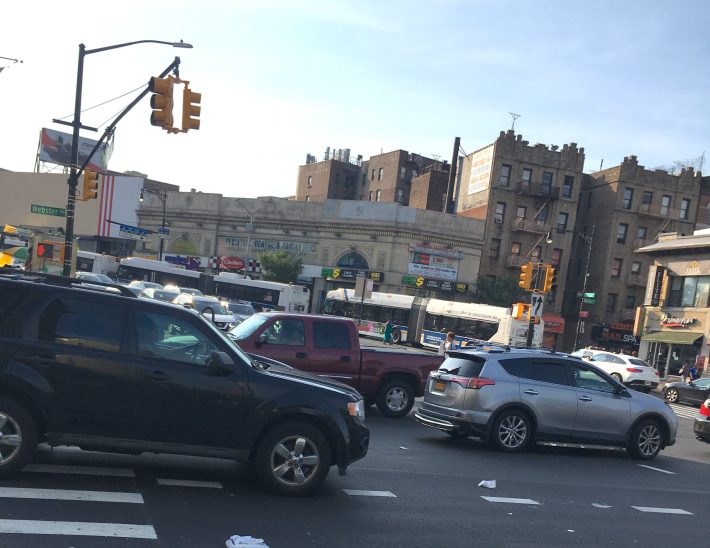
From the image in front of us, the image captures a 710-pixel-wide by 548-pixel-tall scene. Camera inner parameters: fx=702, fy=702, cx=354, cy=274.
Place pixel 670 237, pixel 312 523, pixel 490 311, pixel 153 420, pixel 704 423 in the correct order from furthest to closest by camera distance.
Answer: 1. pixel 670 237
2. pixel 490 311
3. pixel 704 423
4. pixel 153 420
5. pixel 312 523

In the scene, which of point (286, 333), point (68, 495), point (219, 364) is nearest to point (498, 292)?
point (286, 333)

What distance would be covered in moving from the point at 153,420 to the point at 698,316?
137 ft

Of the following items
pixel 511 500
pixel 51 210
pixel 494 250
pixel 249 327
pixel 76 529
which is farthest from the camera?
pixel 494 250

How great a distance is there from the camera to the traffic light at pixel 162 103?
14891mm

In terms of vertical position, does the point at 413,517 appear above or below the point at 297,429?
below

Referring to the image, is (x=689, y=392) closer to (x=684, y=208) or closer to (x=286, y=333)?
(x=286, y=333)

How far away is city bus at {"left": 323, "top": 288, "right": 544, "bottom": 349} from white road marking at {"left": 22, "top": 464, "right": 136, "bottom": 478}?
31671 mm

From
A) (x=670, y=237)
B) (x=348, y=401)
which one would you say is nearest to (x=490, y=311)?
(x=670, y=237)

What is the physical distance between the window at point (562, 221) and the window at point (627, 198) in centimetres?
499

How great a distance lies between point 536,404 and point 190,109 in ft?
30.8

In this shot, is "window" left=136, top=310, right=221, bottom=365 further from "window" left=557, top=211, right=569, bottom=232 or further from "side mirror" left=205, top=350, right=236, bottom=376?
"window" left=557, top=211, right=569, bottom=232

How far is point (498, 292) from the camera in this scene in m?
58.1

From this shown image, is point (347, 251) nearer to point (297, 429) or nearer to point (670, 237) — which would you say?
point (670, 237)

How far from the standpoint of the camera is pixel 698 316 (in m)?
41.8
